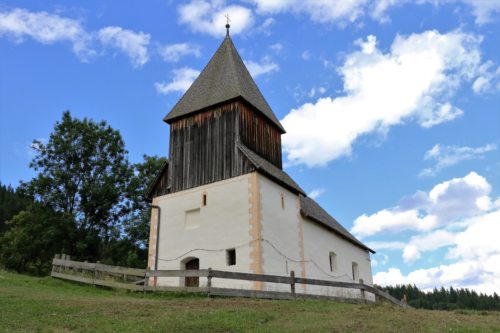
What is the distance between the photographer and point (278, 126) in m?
27.3

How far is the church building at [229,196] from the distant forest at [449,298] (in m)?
65.2

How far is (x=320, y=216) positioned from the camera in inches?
1179

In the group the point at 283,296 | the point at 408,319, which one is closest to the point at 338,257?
the point at 283,296

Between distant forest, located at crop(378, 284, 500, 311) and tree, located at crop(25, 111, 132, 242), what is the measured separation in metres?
60.8

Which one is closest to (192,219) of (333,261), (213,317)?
(333,261)

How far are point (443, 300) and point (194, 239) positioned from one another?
82892 mm

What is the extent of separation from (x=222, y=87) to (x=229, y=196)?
635 cm

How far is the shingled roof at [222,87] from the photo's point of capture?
24.6m

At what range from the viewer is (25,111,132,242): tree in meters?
35.7

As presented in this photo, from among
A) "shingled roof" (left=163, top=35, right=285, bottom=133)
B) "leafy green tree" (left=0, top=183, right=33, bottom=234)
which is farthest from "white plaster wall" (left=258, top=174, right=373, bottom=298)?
"leafy green tree" (left=0, top=183, right=33, bottom=234)

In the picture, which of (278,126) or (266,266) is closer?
(266,266)

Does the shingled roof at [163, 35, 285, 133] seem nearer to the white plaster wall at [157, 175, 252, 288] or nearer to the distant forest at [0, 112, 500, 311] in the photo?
the white plaster wall at [157, 175, 252, 288]

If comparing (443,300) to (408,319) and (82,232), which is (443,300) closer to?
(82,232)

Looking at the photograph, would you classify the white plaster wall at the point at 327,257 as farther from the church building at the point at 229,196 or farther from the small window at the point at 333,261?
the small window at the point at 333,261
